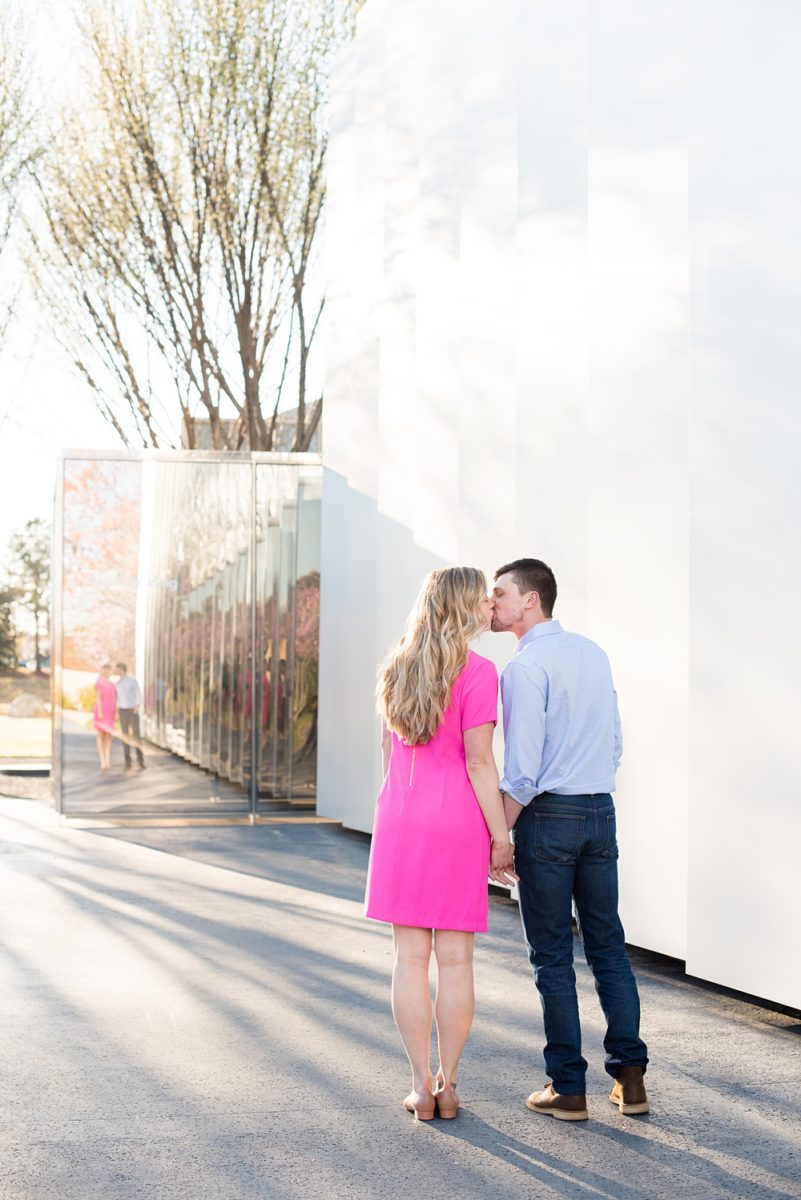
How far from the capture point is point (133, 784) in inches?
490

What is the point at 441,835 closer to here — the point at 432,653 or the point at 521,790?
the point at 521,790

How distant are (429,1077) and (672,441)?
11.5ft

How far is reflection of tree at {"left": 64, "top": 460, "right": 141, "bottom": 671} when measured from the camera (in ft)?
40.5

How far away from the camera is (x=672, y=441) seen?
686 centimetres

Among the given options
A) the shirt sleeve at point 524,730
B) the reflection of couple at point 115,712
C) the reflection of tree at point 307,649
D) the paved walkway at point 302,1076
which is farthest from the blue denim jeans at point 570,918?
the reflection of tree at point 307,649

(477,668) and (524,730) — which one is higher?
(477,668)

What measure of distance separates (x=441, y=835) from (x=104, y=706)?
8.37m

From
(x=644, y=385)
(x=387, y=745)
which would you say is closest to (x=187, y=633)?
(x=644, y=385)

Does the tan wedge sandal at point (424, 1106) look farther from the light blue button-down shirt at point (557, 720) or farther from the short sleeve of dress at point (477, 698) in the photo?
the short sleeve of dress at point (477, 698)

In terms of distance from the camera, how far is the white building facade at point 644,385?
19.9ft

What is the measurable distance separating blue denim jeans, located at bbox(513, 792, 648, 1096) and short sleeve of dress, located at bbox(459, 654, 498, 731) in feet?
1.08

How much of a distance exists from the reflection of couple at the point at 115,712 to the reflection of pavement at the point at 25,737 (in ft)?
24.6

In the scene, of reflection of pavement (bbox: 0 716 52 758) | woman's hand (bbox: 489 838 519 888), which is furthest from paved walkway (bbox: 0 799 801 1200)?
reflection of pavement (bbox: 0 716 52 758)

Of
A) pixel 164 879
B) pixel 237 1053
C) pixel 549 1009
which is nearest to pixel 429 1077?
pixel 549 1009
